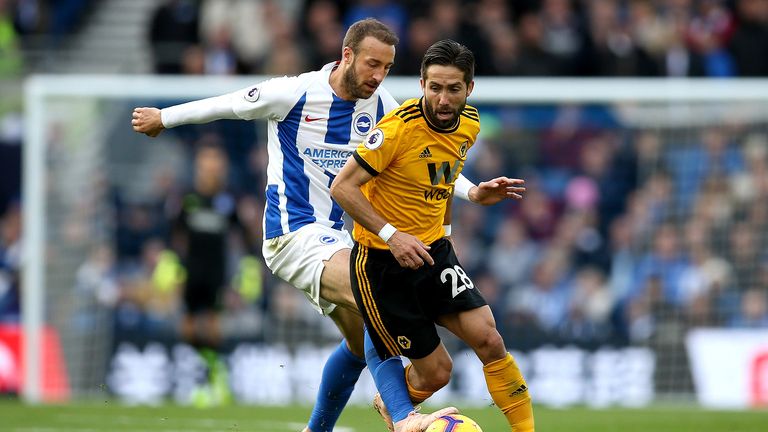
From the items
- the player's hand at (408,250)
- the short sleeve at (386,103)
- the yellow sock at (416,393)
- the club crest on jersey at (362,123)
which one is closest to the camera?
the player's hand at (408,250)

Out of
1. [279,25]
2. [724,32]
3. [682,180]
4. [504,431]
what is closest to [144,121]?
[504,431]

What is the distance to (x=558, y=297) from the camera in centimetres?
1477

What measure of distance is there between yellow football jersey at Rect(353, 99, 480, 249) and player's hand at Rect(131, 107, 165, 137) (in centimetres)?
134

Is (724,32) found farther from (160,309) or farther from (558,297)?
(160,309)

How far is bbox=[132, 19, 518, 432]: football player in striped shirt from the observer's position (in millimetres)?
8195

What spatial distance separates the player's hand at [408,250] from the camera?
7.00 metres

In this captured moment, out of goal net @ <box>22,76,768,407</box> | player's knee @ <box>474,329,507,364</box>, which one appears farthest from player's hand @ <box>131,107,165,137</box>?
goal net @ <box>22,76,768,407</box>

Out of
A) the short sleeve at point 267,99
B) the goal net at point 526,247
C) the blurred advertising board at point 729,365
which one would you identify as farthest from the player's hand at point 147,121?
the blurred advertising board at point 729,365

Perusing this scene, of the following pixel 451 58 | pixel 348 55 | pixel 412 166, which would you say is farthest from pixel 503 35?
pixel 451 58

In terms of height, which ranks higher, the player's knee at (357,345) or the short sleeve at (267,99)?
the short sleeve at (267,99)

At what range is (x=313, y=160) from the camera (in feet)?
27.4

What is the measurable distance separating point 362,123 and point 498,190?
118 centimetres

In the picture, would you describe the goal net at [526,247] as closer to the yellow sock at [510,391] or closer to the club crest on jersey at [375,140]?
the yellow sock at [510,391]

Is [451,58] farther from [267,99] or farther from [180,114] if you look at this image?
[180,114]
